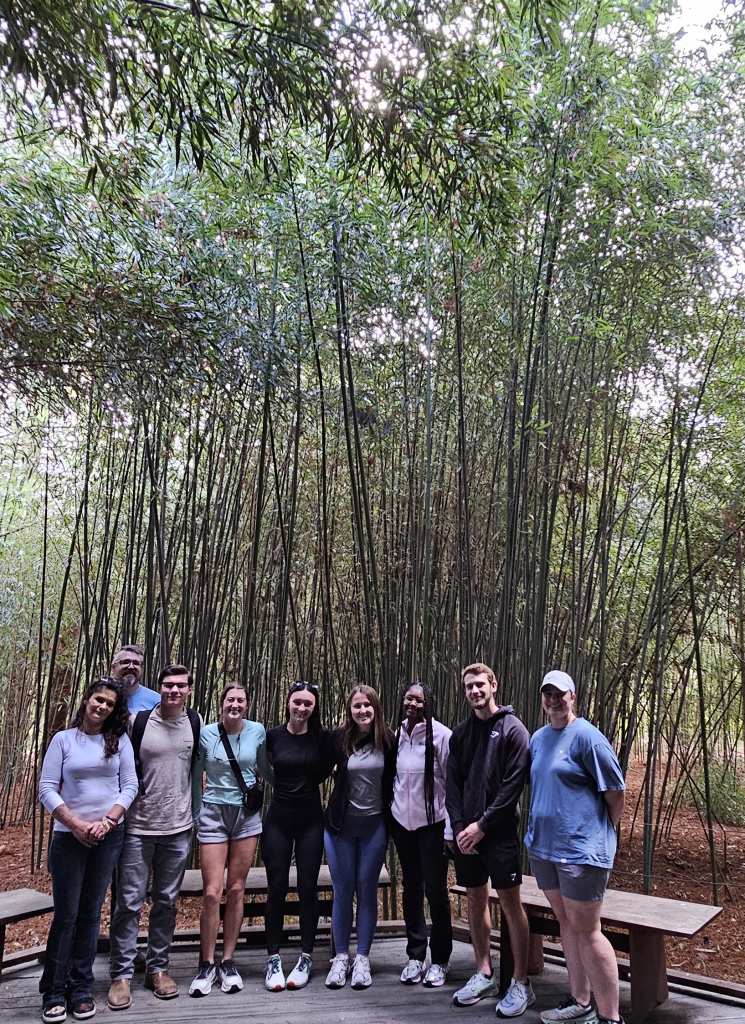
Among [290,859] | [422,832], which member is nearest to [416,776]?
[422,832]

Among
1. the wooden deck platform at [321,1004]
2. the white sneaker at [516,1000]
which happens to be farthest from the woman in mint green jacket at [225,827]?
the white sneaker at [516,1000]

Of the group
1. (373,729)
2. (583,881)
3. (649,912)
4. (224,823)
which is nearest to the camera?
(583,881)

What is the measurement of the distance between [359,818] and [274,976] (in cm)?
54

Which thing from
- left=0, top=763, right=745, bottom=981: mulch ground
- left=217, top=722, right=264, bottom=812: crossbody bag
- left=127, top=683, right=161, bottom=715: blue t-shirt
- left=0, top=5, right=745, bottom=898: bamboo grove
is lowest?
left=0, top=763, right=745, bottom=981: mulch ground

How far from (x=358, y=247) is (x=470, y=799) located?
258 cm

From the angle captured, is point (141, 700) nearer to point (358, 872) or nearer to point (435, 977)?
point (358, 872)

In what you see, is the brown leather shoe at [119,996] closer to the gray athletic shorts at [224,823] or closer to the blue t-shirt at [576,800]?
the gray athletic shorts at [224,823]

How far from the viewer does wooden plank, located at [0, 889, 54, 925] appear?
89.2 inches

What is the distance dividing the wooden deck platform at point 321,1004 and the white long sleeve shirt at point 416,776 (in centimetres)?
50

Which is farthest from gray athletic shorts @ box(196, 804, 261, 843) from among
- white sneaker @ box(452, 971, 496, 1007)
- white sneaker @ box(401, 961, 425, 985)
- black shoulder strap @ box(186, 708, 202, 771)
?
white sneaker @ box(452, 971, 496, 1007)

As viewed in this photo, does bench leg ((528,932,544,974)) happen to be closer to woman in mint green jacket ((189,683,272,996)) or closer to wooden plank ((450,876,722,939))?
wooden plank ((450,876,722,939))

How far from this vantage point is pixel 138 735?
2.46m

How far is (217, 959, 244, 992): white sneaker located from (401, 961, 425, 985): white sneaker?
0.52m

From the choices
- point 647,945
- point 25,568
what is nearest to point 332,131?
point 647,945
